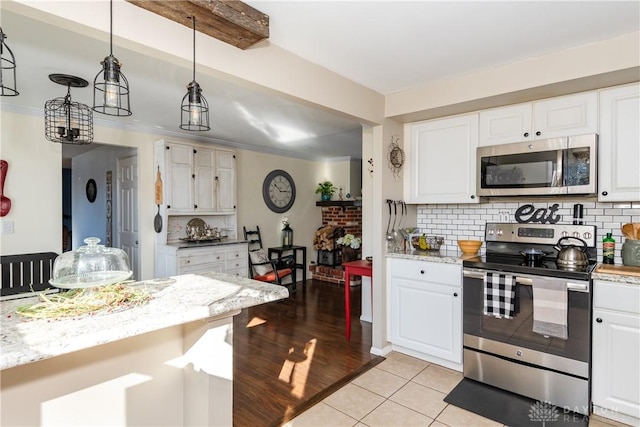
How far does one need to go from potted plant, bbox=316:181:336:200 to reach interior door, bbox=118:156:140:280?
3.10 m

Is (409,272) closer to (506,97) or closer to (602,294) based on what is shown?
Answer: (602,294)

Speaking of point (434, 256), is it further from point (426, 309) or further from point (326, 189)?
point (326, 189)

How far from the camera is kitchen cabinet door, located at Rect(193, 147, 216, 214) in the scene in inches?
178

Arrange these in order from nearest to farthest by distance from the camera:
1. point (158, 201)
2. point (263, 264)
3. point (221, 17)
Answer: point (221, 17) → point (158, 201) → point (263, 264)

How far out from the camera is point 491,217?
3049mm

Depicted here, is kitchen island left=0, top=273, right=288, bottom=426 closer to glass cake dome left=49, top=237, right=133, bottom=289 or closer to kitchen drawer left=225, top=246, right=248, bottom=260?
glass cake dome left=49, top=237, right=133, bottom=289

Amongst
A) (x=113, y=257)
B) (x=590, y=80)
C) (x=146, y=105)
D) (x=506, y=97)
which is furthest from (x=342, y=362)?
(x=146, y=105)

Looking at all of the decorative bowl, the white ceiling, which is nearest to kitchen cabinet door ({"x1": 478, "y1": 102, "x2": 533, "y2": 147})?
the white ceiling

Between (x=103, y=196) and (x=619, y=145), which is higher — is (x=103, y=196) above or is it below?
below

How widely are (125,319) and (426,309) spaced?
2.35 metres

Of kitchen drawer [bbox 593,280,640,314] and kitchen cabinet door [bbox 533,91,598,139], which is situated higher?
kitchen cabinet door [bbox 533,91,598,139]

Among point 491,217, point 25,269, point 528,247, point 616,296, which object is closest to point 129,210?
point 25,269

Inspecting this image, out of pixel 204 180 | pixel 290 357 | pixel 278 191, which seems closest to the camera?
pixel 290 357

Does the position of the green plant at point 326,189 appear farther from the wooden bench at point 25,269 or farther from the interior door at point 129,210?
the wooden bench at point 25,269
